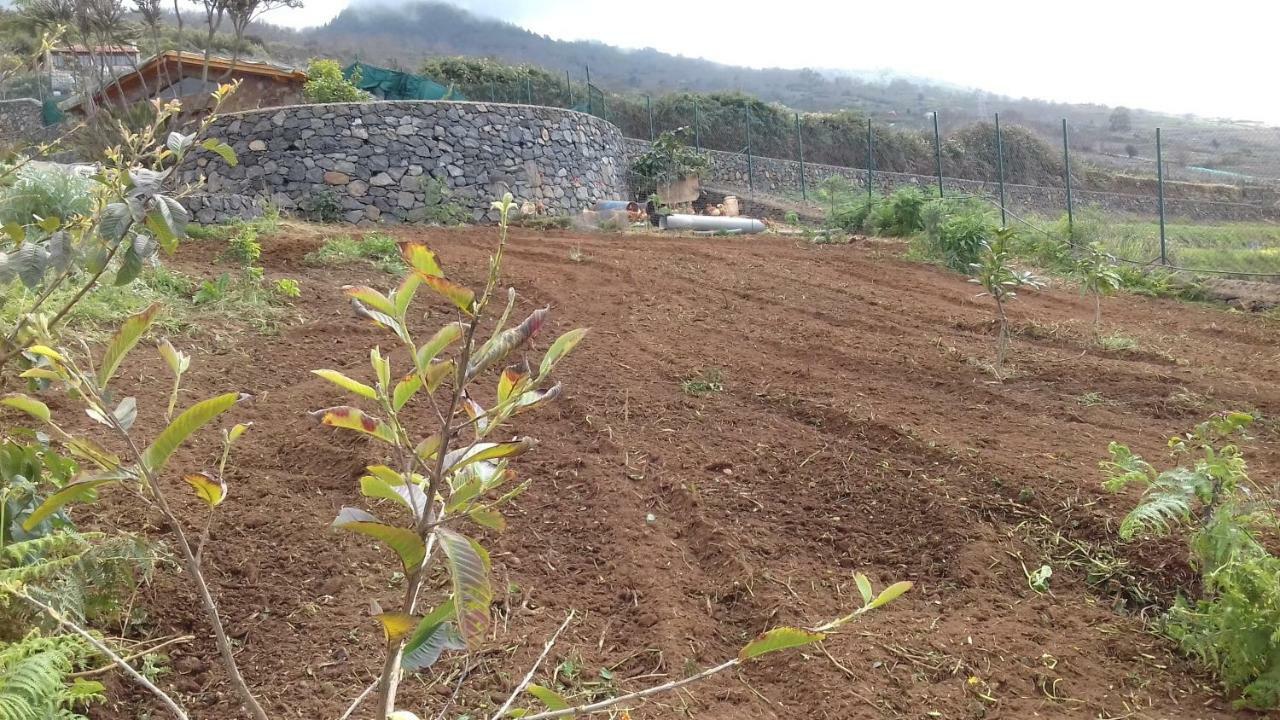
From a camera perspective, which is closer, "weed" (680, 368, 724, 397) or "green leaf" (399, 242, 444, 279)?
"green leaf" (399, 242, 444, 279)

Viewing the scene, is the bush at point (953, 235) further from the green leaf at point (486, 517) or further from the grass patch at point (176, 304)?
the green leaf at point (486, 517)

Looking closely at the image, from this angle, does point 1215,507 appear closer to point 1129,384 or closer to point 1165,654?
point 1165,654

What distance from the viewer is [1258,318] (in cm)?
685

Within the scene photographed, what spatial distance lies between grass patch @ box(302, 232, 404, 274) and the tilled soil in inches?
52.5

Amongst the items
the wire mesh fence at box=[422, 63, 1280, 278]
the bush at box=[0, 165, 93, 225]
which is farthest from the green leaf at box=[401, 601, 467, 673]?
the wire mesh fence at box=[422, 63, 1280, 278]

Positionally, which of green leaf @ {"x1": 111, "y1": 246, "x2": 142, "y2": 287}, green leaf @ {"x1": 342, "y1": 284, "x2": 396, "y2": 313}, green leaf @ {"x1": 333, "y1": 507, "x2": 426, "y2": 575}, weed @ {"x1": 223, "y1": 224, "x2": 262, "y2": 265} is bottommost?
weed @ {"x1": 223, "y1": 224, "x2": 262, "y2": 265}

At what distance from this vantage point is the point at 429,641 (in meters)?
1.13

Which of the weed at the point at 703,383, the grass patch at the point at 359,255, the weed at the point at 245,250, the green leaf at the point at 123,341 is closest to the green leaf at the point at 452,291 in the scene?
the green leaf at the point at 123,341

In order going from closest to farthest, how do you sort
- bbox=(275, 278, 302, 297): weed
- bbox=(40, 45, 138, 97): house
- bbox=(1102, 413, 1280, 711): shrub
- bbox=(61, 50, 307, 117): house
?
1. bbox=(1102, 413, 1280, 711): shrub
2. bbox=(275, 278, 302, 297): weed
3. bbox=(40, 45, 138, 97): house
4. bbox=(61, 50, 307, 117): house

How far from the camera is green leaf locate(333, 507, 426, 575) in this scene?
910 millimetres

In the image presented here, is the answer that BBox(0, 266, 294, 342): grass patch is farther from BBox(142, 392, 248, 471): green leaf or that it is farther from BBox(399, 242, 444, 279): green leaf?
BBox(399, 242, 444, 279): green leaf

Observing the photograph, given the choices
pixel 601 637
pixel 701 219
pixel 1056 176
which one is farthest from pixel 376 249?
pixel 1056 176

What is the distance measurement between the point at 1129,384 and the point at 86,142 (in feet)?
49.5

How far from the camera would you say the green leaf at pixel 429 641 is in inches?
41.6
